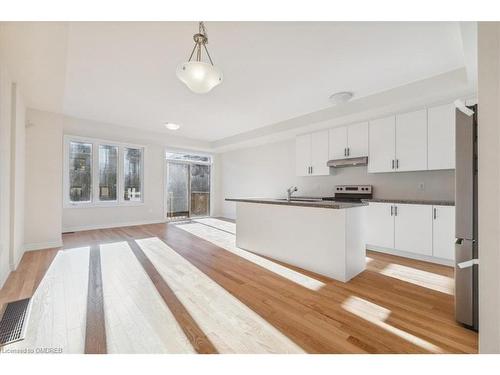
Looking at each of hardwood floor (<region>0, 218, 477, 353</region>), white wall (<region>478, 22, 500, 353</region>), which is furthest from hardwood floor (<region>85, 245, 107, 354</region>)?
white wall (<region>478, 22, 500, 353</region>)

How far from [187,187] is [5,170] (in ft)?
16.8

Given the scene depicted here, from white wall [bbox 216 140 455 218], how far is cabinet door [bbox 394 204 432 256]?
24.6 inches

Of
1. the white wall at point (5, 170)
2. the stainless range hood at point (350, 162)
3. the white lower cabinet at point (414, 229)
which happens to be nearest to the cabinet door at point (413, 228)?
the white lower cabinet at point (414, 229)

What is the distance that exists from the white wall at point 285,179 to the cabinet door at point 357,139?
475 millimetres

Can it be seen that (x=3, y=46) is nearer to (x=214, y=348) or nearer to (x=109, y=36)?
(x=109, y=36)

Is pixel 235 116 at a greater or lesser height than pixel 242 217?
greater

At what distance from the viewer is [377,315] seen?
1842mm

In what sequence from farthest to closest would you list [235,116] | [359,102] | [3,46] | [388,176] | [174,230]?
[174,230], [235,116], [388,176], [359,102], [3,46]

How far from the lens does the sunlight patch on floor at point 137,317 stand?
4.78 ft

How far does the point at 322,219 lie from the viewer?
2705 mm

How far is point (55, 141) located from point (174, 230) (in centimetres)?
298

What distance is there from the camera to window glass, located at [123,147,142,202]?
6203mm
